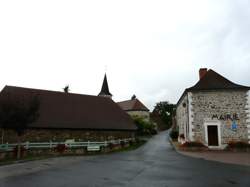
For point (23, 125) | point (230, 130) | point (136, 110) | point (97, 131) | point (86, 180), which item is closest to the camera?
point (86, 180)

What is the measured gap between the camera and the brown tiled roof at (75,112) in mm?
19828

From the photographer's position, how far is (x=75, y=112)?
22359 mm

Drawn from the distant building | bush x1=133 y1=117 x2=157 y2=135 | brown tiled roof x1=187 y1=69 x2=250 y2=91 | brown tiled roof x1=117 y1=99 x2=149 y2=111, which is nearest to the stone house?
brown tiled roof x1=187 y1=69 x2=250 y2=91

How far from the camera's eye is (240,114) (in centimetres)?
1888

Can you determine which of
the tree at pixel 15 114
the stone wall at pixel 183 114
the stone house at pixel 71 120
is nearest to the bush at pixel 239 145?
the stone wall at pixel 183 114

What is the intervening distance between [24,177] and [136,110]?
4353 cm

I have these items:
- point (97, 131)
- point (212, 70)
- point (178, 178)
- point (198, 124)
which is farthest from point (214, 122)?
point (178, 178)

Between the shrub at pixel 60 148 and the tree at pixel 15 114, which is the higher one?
the tree at pixel 15 114

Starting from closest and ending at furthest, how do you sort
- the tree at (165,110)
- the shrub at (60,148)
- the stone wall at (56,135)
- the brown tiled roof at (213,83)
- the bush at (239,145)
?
1. the shrub at (60,148)
2. the bush at (239,145)
3. the stone wall at (56,135)
4. the brown tiled roof at (213,83)
5. the tree at (165,110)

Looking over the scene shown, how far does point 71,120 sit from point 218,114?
12776mm

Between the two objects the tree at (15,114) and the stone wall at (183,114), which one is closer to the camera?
the tree at (15,114)

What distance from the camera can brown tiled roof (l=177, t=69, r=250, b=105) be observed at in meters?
19.3

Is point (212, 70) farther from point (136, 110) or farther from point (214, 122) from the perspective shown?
point (136, 110)

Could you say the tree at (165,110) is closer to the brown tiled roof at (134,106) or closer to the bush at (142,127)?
the brown tiled roof at (134,106)
